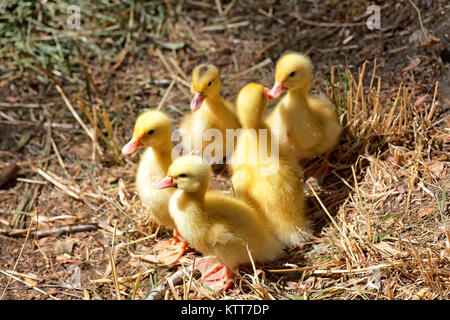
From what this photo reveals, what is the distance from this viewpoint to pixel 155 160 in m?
2.84

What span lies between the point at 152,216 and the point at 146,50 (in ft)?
6.23

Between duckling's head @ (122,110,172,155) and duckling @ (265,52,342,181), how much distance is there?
24.6 inches

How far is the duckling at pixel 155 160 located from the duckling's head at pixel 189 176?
0.28m

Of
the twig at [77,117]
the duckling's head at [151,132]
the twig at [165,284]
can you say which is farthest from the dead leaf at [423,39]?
the twig at [77,117]

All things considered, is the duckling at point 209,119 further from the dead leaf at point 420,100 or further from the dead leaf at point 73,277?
the dead leaf at point 420,100

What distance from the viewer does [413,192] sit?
9.29 ft

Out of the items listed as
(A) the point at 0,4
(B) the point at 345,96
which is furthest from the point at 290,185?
(A) the point at 0,4

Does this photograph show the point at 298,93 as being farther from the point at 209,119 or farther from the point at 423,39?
the point at 423,39

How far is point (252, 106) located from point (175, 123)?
1110mm

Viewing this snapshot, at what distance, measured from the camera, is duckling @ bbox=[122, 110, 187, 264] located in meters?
2.75

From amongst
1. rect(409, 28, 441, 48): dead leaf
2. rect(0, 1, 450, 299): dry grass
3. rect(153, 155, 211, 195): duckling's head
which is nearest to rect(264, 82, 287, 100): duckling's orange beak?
rect(0, 1, 450, 299): dry grass

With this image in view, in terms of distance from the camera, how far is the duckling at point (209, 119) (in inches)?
122

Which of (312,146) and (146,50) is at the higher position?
A: (146,50)

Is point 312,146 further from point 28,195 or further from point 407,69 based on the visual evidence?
point 28,195
